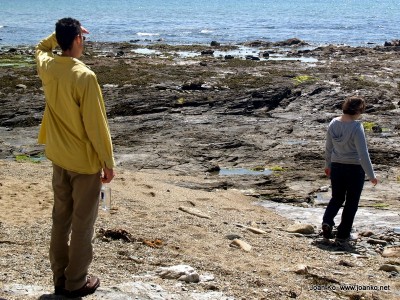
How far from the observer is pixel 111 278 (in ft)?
20.3

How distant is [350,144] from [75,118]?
428cm

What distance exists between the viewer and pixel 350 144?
8.38 m

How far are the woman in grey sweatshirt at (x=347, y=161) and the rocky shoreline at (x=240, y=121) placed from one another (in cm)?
44

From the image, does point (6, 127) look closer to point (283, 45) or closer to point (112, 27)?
point (283, 45)

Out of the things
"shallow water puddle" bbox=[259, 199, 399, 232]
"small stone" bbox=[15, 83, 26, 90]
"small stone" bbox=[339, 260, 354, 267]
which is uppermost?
"small stone" bbox=[15, 83, 26, 90]

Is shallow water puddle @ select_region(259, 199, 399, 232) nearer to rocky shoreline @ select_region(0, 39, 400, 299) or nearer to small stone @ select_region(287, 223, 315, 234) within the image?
rocky shoreline @ select_region(0, 39, 400, 299)

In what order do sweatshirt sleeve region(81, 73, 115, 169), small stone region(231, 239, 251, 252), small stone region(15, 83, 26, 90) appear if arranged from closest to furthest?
sweatshirt sleeve region(81, 73, 115, 169)
small stone region(231, 239, 251, 252)
small stone region(15, 83, 26, 90)

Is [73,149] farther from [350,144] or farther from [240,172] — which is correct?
[240,172]

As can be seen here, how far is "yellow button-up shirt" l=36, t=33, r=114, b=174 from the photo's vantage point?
5.08m

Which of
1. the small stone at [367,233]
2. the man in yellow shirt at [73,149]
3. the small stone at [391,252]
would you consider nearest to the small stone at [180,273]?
the man in yellow shirt at [73,149]

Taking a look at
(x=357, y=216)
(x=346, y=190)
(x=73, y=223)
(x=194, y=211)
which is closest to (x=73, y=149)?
(x=73, y=223)

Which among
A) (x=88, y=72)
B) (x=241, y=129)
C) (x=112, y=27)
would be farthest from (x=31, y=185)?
(x=112, y=27)

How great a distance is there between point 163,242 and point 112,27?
218 feet

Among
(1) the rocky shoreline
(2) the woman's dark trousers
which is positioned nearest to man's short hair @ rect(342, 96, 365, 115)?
(2) the woman's dark trousers
